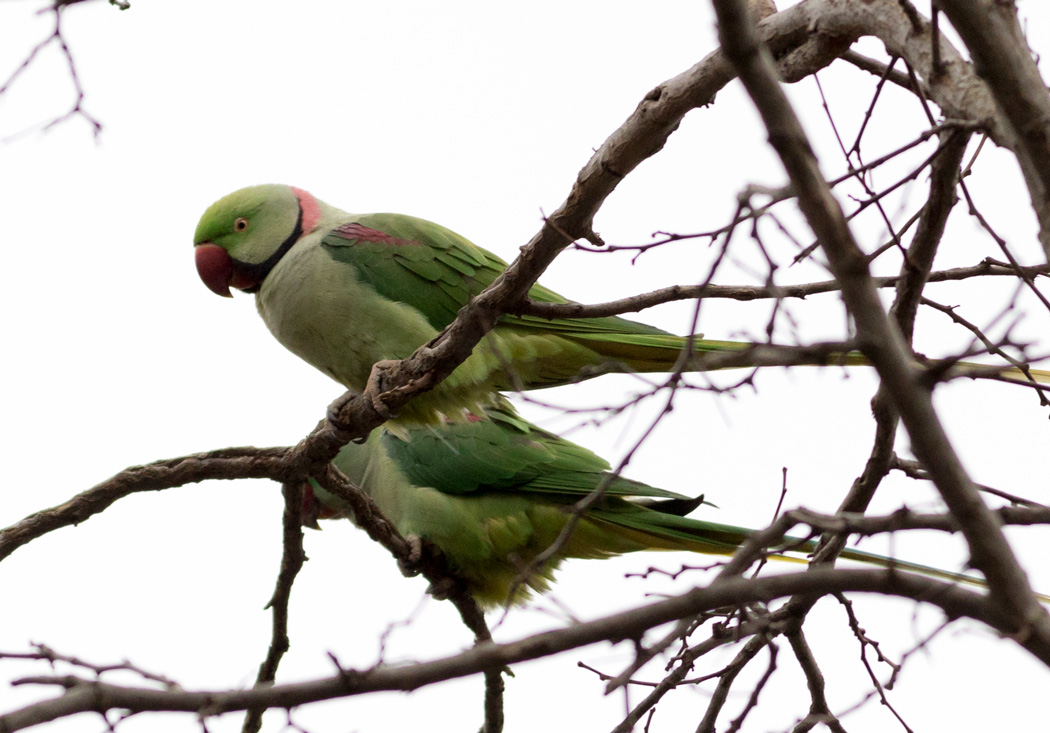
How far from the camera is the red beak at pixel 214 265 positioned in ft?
12.3

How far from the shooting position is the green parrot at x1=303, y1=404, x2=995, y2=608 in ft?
12.4

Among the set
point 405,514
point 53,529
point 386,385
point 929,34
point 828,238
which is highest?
point 405,514

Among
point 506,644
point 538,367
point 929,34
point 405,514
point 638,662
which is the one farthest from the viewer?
point 405,514

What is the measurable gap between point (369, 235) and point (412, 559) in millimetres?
1289

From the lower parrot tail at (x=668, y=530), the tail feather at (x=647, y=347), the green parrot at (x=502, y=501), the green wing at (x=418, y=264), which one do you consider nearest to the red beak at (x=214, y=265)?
the green wing at (x=418, y=264)

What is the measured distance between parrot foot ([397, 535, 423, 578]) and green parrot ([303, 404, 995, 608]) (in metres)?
0.07

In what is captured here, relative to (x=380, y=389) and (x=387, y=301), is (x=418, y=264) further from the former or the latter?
(x=380, y=389)

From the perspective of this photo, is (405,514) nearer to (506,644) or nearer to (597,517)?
(597,517)

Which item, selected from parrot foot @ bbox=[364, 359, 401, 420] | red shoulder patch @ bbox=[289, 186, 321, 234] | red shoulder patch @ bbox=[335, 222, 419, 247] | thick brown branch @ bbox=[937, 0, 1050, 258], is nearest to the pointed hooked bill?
red shoulder patch @ bbox=[289, 186, 321, 234]

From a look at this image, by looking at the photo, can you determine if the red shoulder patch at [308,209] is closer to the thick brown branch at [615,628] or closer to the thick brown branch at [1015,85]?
the thick brown branch at [615,628]

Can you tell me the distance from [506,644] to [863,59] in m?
1.75

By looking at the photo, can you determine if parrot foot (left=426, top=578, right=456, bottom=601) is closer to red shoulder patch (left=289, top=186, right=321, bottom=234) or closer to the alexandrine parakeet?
the alexandrine parakeet

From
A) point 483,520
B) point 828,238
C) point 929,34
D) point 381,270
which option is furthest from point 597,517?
point 828,238

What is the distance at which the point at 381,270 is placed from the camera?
3.47m
